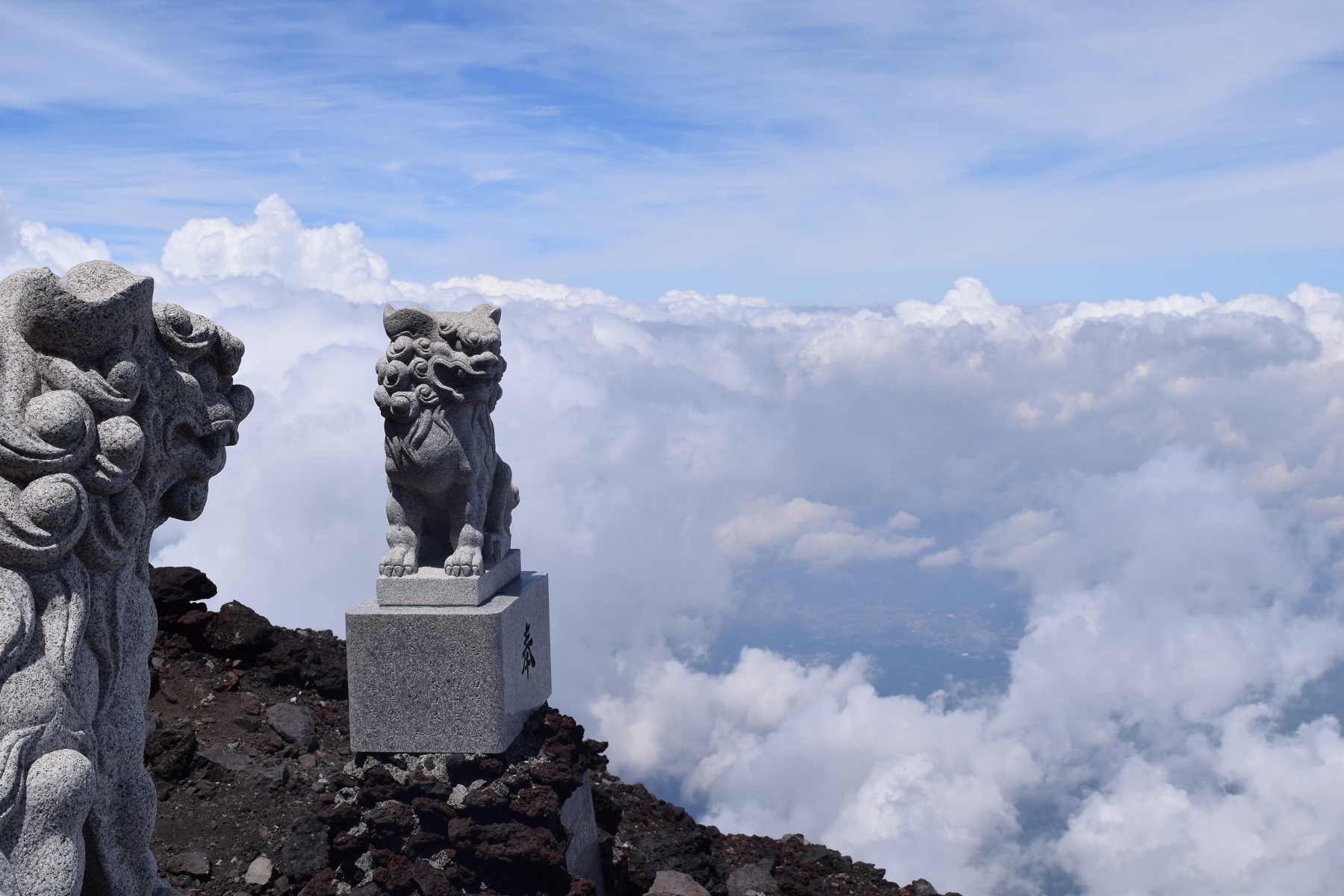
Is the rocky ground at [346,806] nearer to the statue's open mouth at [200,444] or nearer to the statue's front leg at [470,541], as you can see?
the statue's front leg at [470,541]

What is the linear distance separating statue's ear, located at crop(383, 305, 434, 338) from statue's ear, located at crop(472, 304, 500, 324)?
36 cm

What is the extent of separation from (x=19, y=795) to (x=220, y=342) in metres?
1.97

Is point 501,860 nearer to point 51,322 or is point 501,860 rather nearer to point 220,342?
point 220,342

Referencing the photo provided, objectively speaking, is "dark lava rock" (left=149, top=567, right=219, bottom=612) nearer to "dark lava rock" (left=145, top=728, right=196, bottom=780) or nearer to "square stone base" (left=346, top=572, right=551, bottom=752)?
"dark lava rock" (left=145, top=728, right=196, bottom=780)

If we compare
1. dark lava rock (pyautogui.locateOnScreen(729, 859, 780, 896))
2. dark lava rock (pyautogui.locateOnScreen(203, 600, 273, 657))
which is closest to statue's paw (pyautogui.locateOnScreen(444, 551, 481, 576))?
dark lava rock (pyautogui.locateOnScreen(203, 600, 273, 657))

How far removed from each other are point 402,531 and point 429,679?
1.12 metres

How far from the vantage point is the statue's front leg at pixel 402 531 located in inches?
336

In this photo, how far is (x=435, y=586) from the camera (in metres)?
8.43

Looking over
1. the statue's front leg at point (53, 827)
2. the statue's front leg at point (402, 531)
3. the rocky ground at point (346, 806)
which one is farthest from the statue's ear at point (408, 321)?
the statue's front leg at point (53, 827)

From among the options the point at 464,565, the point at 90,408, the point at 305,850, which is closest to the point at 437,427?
the point at 464,565

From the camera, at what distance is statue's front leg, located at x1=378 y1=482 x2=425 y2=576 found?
8547 mm

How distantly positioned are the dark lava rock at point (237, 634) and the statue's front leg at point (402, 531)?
310cm

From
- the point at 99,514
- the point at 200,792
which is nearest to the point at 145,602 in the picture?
the point at 99,514

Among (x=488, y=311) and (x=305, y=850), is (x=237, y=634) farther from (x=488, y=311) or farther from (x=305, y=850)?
(x=488, y=311)
